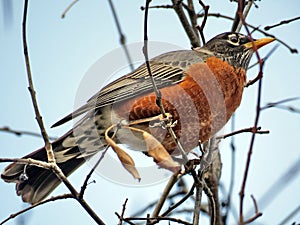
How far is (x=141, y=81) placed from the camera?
13.0ft

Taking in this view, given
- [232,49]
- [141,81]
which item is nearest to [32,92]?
[141,81]

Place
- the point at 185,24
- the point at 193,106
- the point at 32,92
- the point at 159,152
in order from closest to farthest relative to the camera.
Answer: the point at 32,92 < the point at 159,152 < the point at 193,106 < the point at 185,24

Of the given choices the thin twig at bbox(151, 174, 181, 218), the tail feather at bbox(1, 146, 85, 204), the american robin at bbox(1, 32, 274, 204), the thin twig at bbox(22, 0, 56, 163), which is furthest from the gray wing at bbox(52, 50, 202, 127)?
the thin twig at bbox(22, 0, 56, 163)

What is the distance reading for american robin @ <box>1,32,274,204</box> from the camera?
11.7 ft

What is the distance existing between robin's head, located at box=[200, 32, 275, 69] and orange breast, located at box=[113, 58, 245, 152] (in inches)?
14.9

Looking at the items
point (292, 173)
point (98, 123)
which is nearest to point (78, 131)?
point (98, 123)

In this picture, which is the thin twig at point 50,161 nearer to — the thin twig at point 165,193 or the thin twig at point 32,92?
the thin twig at point 32,92

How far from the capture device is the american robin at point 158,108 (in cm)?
358

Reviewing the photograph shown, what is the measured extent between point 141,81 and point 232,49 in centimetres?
88

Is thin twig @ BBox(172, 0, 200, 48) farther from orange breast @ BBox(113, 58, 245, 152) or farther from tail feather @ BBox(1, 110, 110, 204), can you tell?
tail feather @ BBox(1, 110, 110, 204)

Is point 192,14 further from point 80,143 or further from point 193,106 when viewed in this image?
point 80,143

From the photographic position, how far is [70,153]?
12.9 feet

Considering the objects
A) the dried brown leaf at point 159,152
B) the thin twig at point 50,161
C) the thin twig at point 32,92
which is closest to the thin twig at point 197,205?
the dried brown leaf at point 159,152

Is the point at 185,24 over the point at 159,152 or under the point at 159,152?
over
